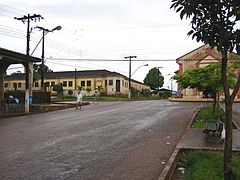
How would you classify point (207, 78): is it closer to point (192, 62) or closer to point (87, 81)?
point (192, 62)

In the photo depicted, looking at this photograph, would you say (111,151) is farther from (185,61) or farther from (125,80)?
(125,80)

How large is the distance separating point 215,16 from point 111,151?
5.65m

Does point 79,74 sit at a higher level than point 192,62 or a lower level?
lower

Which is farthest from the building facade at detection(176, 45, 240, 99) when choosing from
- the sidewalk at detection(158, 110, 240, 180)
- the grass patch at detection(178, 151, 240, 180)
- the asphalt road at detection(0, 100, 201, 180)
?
the grass patch at detection(178, 151, 240, 180)

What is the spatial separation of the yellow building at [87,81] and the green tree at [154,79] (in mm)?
16962

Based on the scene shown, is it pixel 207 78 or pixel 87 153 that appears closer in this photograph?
pixel 87 153

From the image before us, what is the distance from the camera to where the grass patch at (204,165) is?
257 inches

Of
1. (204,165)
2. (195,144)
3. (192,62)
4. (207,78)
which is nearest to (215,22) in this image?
(204,165)

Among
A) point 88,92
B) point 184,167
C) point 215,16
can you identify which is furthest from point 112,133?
point 88,92

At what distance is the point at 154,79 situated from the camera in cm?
9944

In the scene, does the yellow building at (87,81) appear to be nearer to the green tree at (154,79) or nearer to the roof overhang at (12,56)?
the green tree at (154,79)

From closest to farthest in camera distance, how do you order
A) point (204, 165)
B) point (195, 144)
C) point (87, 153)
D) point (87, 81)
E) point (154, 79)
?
point (204, 165)
point (87, 153)
point (195, 144)
point (87, 81)
point (154, 79)

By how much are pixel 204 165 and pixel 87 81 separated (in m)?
74.7

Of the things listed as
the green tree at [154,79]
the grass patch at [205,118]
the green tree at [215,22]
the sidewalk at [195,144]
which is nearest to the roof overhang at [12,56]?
the grass patch at [205,118]
